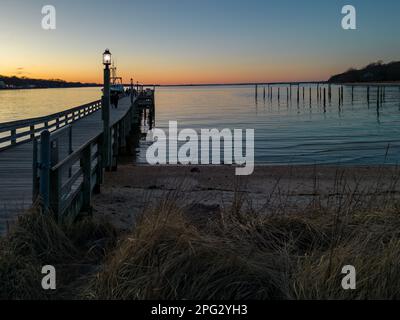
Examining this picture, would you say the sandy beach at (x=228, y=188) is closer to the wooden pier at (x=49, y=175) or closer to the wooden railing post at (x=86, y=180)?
the wooden railing post at (x=86, y=180)

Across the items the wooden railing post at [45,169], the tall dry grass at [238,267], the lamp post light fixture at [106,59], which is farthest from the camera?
the lamp post light fixture at [106,59]

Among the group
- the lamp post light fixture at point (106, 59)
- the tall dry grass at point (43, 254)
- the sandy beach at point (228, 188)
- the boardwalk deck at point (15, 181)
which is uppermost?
the lamp post light fixture at point (106, 59)

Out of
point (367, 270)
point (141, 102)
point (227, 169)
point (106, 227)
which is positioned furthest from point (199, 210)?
point (141, 102)

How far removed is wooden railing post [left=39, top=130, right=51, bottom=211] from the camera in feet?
17.9

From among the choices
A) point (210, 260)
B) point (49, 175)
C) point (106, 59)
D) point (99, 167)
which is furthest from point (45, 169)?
point (106, 59)

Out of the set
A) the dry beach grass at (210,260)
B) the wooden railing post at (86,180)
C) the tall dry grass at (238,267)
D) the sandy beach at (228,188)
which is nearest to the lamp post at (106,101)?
the sandy beach at (228,188)

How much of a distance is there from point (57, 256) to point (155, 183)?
8.97 m

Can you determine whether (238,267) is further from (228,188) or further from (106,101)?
(106,101)

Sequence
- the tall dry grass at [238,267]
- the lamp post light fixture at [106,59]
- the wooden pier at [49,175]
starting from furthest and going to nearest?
the lamp post light fixture at [106,59] < the wooden pier at [49,175] < the tall dry grass at [238,267]

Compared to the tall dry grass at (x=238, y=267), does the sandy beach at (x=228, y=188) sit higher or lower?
lower

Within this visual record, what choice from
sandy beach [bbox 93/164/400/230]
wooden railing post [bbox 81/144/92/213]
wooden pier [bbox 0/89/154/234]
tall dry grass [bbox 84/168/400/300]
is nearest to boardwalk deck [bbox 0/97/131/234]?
wooden pier [bbox 0/89/154/234]

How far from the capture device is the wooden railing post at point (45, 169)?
5.46 meters

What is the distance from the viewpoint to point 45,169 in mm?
5516

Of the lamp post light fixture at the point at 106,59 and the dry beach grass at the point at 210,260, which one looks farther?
the lamp post light fixture at the point at 106,59
